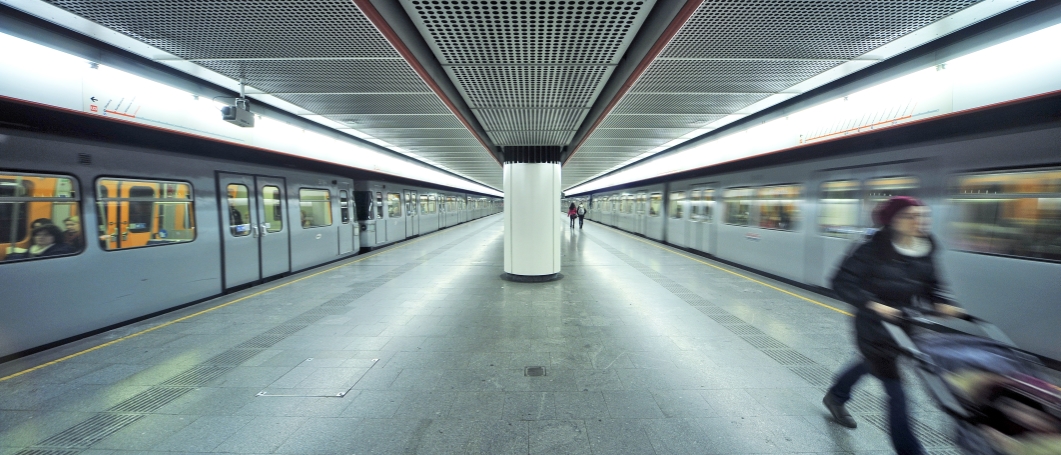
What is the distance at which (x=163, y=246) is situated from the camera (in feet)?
16.9

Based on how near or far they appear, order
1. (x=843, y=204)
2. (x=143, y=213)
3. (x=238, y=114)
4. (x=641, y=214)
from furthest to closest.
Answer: (x=641, y=214) < (x=843, y=204) < (x=143, y=213) < (x=238, y=114)

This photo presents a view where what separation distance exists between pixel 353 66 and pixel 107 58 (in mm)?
3028

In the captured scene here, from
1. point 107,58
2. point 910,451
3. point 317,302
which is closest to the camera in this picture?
point 910,451

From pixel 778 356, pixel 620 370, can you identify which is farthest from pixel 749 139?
pixel 620 370

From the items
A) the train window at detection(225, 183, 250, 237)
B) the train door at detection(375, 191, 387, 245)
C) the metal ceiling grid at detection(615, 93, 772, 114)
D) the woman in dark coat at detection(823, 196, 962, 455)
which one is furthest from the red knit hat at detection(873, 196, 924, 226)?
the train door at detection(375, 191, 387, 245)

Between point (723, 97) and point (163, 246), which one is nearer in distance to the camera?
point (723, 97)

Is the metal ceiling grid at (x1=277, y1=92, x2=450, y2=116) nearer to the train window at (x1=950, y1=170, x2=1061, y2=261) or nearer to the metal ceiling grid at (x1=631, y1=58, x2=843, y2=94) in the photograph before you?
the metal ceiling grid at (x1=631, y1=58, x2=843, y2=94)

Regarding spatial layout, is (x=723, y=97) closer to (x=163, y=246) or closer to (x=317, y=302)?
(x=317, y=302)

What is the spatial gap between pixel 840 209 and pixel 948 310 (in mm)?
5132

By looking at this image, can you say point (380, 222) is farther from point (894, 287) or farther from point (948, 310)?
point (948, 310)

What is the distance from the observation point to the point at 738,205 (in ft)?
29.0

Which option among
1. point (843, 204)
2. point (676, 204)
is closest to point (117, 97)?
point (843, 204)

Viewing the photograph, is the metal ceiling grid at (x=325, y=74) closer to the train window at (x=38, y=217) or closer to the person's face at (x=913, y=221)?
the train window at (x=38, y=217)

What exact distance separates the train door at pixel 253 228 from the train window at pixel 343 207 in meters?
Answer: 2.23
